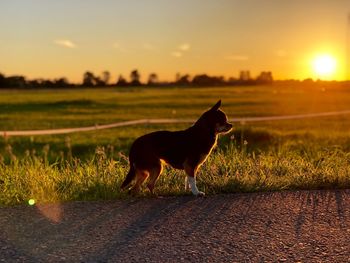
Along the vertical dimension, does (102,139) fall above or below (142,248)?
below

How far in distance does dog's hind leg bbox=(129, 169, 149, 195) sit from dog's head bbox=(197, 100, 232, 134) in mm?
868

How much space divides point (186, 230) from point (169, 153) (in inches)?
64.2

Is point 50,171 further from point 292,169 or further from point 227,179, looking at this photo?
point 292,169

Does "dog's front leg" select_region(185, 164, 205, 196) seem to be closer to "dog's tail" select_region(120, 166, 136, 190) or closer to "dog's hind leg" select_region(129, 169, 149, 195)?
"dog's hind leg" select_region(129, 169, 149, 195)

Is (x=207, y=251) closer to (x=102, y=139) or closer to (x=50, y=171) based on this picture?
(x=50, y=171)

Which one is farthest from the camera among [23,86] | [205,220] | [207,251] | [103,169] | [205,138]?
[23,86]

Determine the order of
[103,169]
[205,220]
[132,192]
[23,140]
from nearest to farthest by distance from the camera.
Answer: [205,220] < [132,192] < [103,169] < [23,140]

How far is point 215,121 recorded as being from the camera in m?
6.14

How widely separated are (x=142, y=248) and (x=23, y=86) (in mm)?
111657

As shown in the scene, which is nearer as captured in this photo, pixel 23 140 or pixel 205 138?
pixel 205 138

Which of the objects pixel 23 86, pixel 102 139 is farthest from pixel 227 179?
pixel 23 86

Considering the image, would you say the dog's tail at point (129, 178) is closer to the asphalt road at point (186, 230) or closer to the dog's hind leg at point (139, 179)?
the dog's hind leg at point (139, 179)

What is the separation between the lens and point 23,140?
21.0 meters

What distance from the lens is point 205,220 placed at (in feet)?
14.8
